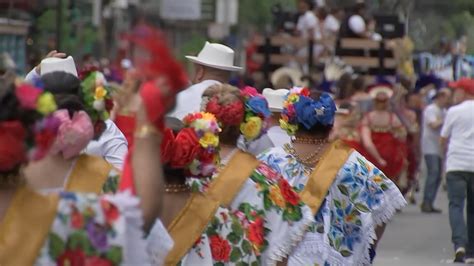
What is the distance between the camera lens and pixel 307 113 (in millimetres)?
8875

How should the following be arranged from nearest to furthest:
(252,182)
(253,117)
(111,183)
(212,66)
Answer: (111,183) → (252,182) → (253,117) → (212,66)

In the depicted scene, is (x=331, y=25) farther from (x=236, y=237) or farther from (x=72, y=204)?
(x=72, y=204)

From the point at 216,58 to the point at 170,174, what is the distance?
4371 millimetres

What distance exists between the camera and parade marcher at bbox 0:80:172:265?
4.46 m

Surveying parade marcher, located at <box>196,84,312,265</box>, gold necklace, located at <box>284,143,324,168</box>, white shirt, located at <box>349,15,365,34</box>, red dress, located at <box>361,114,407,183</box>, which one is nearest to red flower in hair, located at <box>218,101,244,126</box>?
parade marcher, located at <box>196,84,312,265</box>

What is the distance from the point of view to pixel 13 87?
467cm

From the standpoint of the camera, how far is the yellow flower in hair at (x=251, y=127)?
26.0 feet

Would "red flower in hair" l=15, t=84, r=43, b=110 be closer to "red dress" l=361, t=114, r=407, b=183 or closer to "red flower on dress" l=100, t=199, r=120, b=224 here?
"red flower on dress" l=100, t=199, r=120, b=224

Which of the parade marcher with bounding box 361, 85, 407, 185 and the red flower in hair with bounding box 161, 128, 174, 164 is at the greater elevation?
the red flower in hair with bounding box 161, 128, 174, 164

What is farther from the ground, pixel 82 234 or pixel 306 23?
pixel 82 234

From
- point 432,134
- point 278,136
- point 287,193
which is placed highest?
point 287,193

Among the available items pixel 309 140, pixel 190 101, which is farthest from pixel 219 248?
pixel 190 101

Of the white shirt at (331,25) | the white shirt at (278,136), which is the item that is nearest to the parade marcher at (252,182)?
the white shirt at (278,136)

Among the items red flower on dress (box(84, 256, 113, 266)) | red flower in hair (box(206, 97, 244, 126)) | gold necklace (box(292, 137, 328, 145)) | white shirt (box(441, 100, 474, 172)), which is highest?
red flower on dress (box(84, 256, 113, 266))
